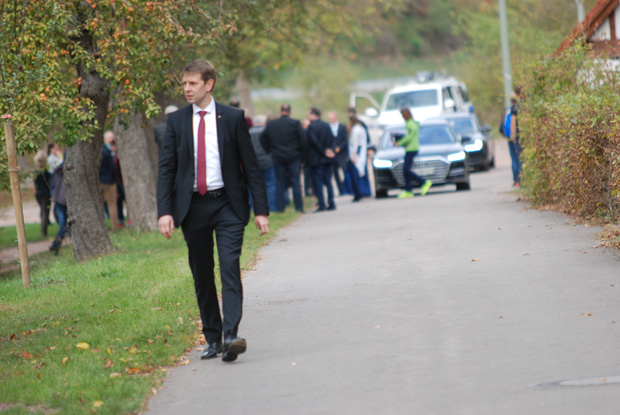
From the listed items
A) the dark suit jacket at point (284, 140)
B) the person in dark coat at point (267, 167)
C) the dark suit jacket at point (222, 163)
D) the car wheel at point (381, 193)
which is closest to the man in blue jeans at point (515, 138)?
the car wheel at point (381, 193)

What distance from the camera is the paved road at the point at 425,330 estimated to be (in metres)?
5.76

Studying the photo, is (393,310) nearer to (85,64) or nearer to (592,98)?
(592,98)

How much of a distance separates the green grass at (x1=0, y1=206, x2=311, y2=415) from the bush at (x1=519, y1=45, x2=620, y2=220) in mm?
4077

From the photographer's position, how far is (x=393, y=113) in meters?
33.0

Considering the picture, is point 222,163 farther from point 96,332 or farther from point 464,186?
point 464,186

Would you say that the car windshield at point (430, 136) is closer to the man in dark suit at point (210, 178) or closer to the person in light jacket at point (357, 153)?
the person in light jacket at point (357, 153)

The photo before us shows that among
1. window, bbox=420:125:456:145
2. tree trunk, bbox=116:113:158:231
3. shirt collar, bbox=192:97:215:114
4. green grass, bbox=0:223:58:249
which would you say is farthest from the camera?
green grass, bbox=0:223:58:249

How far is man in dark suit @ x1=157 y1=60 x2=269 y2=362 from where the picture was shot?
7.03m

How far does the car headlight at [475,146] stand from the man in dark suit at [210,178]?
2146 centimetres

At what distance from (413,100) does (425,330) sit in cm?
2661

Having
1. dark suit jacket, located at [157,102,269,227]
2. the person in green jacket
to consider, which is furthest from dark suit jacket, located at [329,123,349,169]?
dark suit jacket, located at [157,102,269,227]

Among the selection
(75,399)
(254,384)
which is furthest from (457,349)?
(75,399)

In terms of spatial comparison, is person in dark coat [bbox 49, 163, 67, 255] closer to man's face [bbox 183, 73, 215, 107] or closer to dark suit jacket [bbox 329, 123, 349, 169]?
dark suit jacket [bbox 329, 123, 349, 169]

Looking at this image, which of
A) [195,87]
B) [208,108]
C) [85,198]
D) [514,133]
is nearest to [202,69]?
[195,87]
